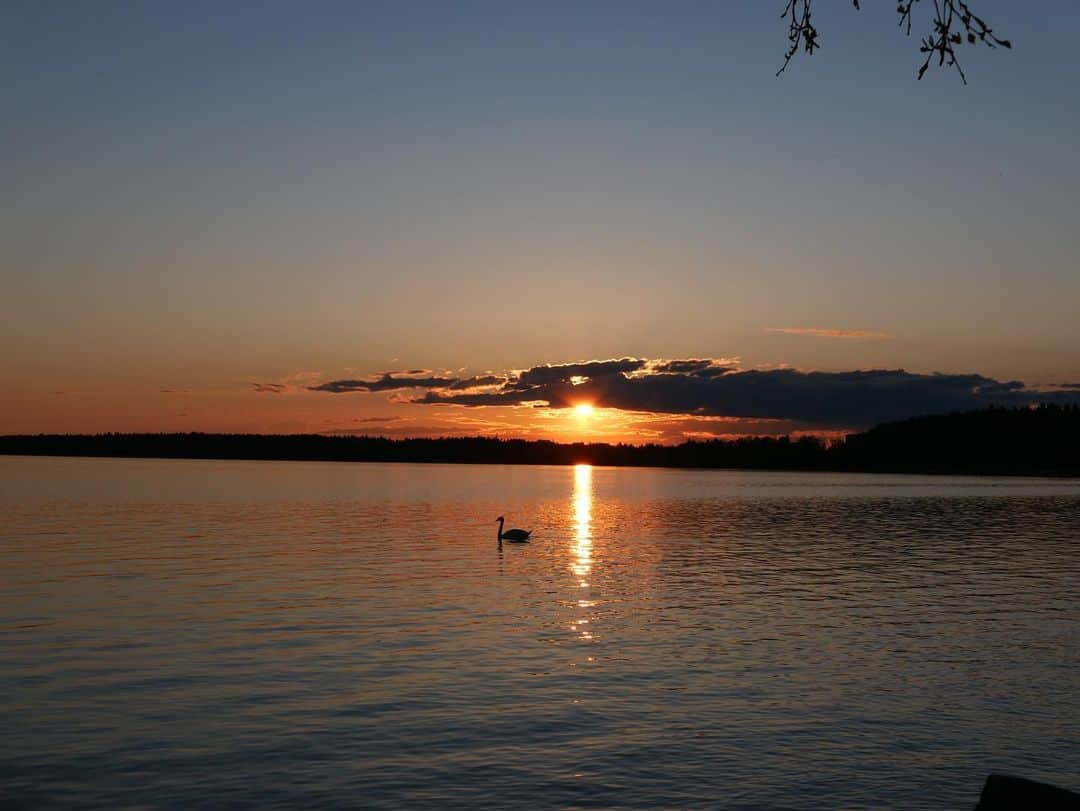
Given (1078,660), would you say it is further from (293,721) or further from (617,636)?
(293,721)

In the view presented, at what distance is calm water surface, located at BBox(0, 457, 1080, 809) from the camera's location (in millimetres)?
17688

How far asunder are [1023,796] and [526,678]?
525 inches

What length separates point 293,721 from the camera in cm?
2105

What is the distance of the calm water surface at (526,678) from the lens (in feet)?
58.0

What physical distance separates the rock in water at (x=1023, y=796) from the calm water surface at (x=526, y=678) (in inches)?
115

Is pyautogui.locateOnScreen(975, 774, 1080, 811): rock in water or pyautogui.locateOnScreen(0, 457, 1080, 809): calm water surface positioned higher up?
pyautogui.locateOnScreen(975, 774, 1080, 811): rock in water

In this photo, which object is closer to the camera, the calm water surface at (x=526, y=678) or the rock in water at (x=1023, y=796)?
the rock in water at (x=1023, y=796)

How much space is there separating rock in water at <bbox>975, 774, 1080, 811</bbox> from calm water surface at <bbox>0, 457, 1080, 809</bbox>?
2.93 metres

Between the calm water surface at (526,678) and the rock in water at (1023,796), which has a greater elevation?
the rock in water at (1023,796)

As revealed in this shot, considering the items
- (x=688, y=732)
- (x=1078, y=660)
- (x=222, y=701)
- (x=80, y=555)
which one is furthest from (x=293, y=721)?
(x=80, y=555)

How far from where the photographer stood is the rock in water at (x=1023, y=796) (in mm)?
13414

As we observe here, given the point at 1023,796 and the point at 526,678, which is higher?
the point at 1023,796

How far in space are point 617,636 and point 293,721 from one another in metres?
12.4

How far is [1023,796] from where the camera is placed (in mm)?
13633
